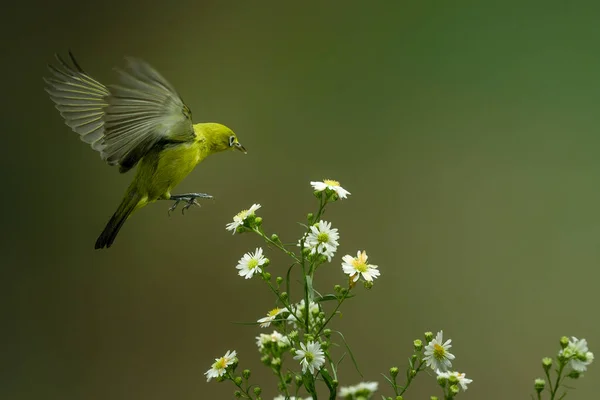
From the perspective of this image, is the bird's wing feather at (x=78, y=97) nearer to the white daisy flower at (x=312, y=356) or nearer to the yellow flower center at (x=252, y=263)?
the yellow flower center at (x=252, y=263)

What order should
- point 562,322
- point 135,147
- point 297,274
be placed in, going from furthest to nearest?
point 297,274, point 562,322, point 135,147

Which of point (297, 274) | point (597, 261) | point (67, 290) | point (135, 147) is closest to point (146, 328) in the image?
point (67, 290)

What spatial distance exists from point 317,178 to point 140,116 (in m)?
1.07

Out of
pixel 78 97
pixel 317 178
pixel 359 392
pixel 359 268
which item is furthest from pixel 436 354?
pixel 317 178

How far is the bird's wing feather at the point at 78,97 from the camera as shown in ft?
3.60

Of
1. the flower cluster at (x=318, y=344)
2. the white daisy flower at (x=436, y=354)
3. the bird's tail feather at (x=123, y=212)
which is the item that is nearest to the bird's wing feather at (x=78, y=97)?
the bird's tail feather at (x=123, y=212)

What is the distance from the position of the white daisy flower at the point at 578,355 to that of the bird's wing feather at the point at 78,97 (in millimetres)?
831

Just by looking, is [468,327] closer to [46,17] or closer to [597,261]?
[597,261]

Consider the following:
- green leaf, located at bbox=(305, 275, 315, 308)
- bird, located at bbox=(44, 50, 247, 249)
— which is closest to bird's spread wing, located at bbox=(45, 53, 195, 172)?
bird, located at bbox=(44, 50, 247, 249)

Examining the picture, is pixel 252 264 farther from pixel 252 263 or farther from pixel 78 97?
pixel 78 97

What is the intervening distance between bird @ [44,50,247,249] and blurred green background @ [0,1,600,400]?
30.5 inches

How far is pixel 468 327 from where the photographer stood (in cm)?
179

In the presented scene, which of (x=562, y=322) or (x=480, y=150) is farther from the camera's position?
(x=480, y=150)

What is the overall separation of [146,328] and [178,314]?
11cm
